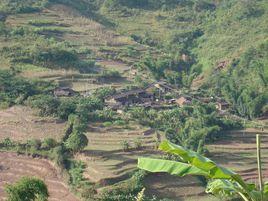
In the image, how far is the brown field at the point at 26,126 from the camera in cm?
1591

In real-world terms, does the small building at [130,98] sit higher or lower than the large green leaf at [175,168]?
lower

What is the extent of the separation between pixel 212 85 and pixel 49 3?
547 inches

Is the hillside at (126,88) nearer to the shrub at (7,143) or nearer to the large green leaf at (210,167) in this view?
the shrub at (7,143)

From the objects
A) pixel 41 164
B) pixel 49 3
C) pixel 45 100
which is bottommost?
pixel 41 164

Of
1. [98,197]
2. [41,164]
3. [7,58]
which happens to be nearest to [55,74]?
[7,58]

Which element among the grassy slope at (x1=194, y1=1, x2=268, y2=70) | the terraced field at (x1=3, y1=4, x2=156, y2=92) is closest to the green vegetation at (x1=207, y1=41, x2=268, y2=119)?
the grassy slope at (x1=194, y1=1, x2=268, y2=70)

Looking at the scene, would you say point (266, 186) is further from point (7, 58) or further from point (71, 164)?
point (7, 58)

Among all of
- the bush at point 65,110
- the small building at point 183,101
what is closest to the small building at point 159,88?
the small building at point 183,101

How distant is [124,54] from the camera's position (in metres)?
27.6

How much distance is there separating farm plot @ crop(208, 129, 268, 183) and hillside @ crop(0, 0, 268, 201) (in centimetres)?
5

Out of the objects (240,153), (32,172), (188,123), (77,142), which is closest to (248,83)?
(188,123)

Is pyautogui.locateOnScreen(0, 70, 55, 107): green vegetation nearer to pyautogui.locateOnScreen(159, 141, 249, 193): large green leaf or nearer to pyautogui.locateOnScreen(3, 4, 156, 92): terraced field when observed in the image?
pyautogui.locateOnScreen(3, 4, 156, 92): terraced field

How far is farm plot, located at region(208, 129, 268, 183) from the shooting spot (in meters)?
15.0

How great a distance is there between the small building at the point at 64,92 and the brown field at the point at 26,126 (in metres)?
2.32
